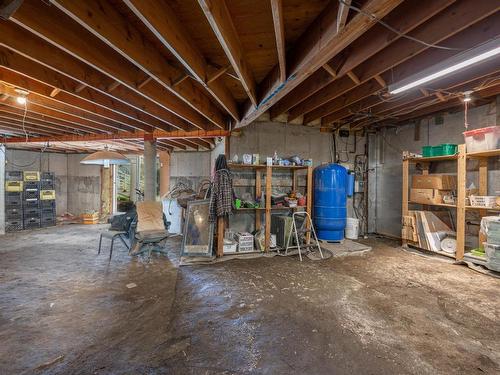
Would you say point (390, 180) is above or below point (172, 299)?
above

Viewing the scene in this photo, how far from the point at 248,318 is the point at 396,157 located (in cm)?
522

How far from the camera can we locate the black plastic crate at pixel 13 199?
632cm

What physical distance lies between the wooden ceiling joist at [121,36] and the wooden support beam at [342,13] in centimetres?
175

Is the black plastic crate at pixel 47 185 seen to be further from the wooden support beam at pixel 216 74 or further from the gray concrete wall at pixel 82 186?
the wooden support beam at pixel 216 74

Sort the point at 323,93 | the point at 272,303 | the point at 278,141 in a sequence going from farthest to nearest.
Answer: the point at 278,141
the point at 323,93
the point at 272,303

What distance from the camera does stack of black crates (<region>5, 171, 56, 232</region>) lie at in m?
6.35

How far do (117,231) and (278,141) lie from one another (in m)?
3.62

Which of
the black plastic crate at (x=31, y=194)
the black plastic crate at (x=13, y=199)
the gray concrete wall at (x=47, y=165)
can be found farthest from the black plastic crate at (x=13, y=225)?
the gray concrete wall at (x=47, y=165)

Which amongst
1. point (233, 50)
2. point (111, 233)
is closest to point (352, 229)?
point (233, 50)

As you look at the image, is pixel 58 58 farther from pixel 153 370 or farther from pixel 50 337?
pixel 153 370

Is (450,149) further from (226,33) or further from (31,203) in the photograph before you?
(31,203)

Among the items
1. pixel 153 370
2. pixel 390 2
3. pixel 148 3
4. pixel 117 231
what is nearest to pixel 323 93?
pixel 390 2

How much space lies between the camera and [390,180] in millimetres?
5805

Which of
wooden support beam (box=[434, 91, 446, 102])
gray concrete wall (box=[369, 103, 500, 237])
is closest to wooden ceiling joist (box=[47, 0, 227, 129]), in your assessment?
wooden support beam (box=[434, 91, 446, 102])
